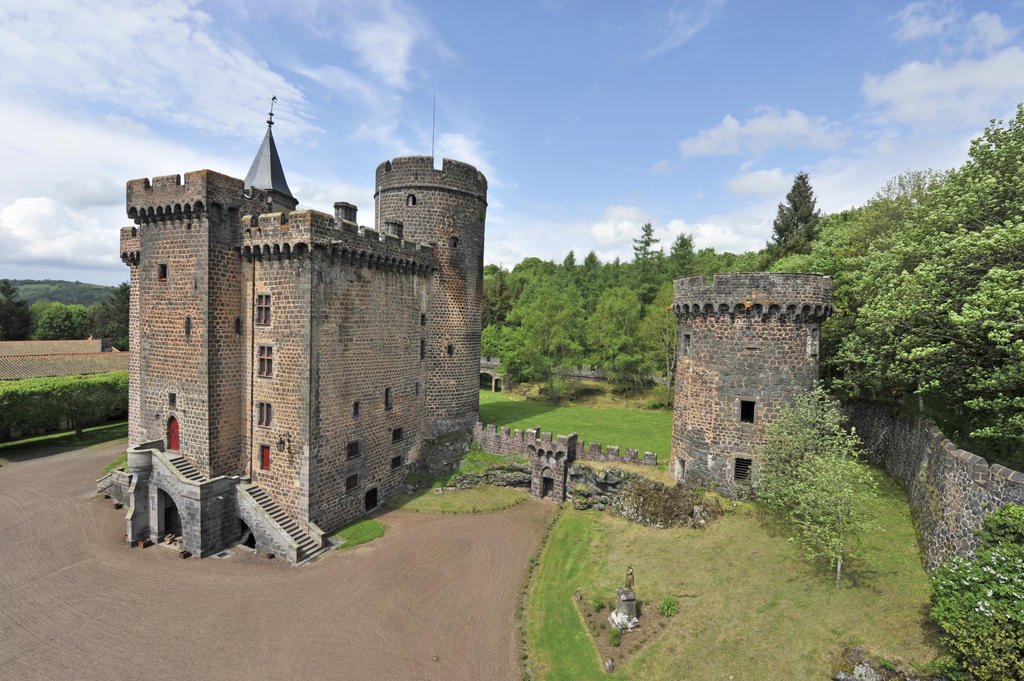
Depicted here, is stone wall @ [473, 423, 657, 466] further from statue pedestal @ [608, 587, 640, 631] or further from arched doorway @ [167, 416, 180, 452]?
arched doorway @ [167, 416, 180, 452]

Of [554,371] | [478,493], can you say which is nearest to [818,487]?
[478,493]

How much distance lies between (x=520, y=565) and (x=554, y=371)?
31.6 metres

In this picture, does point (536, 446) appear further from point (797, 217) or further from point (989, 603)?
point (797, 217)

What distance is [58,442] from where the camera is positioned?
138ft

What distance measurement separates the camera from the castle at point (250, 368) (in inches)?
942

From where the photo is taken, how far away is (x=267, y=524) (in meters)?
23.6

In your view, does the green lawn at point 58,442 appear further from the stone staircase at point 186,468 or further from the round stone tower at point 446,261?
the round stone tower at point 446,261

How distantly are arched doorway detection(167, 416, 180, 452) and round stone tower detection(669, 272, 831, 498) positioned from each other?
26945mm

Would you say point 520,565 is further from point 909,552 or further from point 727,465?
point 909,552

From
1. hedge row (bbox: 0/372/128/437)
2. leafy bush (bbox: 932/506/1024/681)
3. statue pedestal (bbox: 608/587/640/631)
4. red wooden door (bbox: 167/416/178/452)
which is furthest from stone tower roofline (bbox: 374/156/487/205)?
hedge row (bbox: 0/372/128/437)

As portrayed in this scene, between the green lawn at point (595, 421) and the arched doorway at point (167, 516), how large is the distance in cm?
2055

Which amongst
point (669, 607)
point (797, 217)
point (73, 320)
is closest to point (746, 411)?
point (669, 607)

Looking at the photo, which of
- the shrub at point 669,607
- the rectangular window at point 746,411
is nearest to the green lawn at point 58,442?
the shrub at point 669,607

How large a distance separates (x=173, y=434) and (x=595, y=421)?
28765 millimetres
